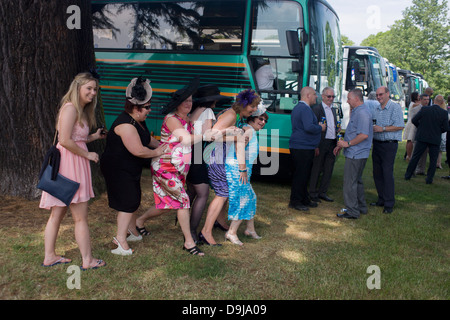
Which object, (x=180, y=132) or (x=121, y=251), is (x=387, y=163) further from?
(x=121, y=251)

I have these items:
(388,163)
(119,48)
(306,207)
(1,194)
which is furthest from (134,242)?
(119,48)

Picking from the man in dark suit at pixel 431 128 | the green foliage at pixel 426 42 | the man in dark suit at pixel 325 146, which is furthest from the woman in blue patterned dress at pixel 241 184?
the green foliage at pixel 426 42

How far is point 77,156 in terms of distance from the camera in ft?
12.7

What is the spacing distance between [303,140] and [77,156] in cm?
373

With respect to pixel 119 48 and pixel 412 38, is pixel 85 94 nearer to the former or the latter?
pixel 119 48

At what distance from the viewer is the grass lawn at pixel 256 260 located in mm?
3705

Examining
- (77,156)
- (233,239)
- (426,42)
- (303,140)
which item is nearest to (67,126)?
(77,156)

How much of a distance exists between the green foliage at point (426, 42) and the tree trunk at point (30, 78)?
47.7m

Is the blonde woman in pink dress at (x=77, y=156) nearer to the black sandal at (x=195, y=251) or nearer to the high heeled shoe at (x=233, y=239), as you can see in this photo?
the black sandal at (x=195, y=251)

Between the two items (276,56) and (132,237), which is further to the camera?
(276,56)

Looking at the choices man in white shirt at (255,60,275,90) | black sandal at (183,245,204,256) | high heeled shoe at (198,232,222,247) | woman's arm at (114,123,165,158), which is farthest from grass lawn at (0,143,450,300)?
man in white shirt at (255,60,275,90)

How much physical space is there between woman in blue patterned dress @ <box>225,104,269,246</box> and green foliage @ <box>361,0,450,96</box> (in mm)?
47284

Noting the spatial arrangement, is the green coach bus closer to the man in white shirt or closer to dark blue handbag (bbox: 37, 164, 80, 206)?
the man in white shirt

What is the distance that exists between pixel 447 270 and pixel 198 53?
18.7 ft
